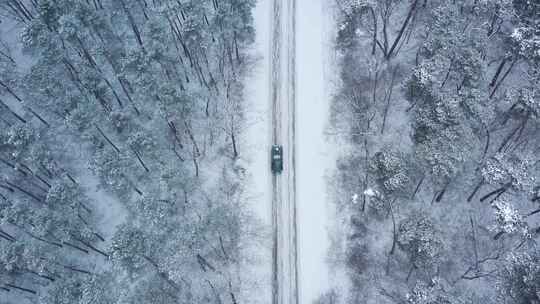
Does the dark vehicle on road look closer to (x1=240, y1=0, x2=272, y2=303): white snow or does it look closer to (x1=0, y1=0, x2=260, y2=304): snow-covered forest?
(x1=240, y1=0, x2=272, y2=303): white snow

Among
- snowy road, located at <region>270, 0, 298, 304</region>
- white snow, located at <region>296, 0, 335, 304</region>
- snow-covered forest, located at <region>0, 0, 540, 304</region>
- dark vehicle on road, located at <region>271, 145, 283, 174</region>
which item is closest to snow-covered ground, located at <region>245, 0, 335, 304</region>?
white snow, located at <region>296, 0, 335, 304</region>

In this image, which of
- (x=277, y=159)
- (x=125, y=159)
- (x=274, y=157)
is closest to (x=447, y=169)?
(x=277, y=159)

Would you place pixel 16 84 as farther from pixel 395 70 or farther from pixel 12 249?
pixel 395 70

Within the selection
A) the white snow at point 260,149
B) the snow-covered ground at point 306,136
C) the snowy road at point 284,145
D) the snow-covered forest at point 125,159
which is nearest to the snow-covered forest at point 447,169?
the snow-covered ground at point 306,136

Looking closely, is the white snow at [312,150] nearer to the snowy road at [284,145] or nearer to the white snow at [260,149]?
the snowy road at [284,145]

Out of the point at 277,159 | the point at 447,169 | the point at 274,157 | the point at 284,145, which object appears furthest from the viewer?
the point at 284,145

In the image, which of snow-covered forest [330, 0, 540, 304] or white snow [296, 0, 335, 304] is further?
white snow [296, 0, 335, 304]

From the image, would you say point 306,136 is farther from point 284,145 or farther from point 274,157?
point 274,157
